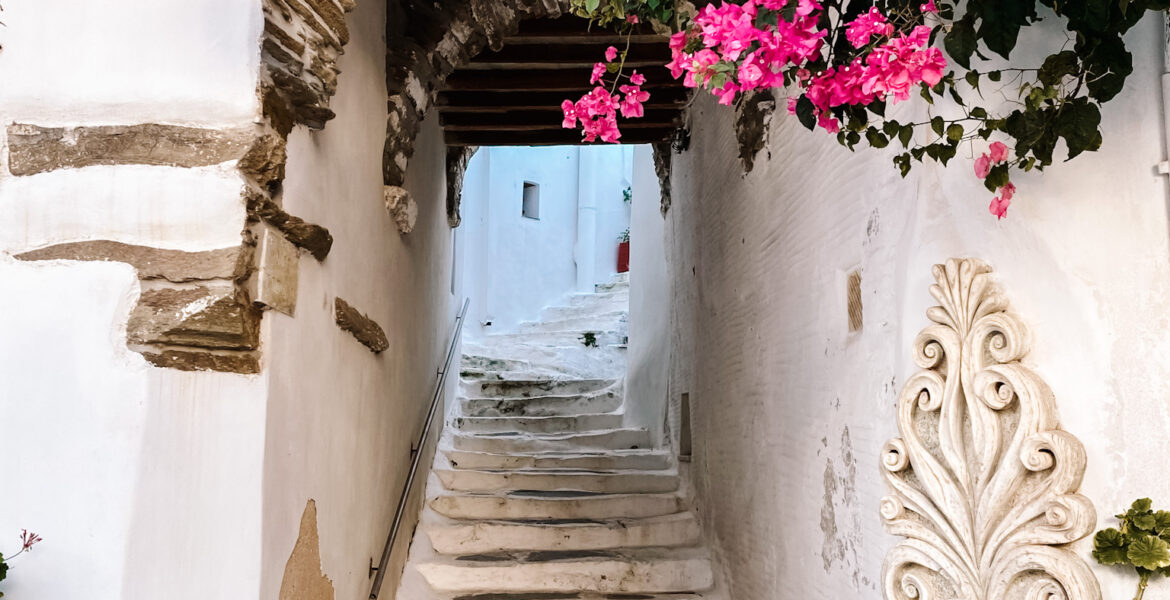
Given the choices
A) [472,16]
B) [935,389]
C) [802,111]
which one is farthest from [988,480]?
[472,16]

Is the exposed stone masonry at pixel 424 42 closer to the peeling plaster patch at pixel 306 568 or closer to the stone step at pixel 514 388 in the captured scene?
the peeling plaster patch at pixel 306 568

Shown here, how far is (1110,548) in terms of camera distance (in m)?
1.20

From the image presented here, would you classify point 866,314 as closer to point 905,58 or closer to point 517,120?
point 905,58

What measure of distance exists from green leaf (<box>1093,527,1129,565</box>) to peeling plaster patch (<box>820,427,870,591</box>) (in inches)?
30.9

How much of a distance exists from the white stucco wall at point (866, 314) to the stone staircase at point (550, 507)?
0.34m

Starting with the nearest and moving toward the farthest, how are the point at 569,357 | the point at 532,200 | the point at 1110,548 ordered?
the point at 1110,548, the point at 569,357, the point at 532,200

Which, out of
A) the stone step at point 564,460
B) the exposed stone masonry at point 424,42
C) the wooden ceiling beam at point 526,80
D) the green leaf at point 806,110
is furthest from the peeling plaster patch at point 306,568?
the stone step at point 564,460

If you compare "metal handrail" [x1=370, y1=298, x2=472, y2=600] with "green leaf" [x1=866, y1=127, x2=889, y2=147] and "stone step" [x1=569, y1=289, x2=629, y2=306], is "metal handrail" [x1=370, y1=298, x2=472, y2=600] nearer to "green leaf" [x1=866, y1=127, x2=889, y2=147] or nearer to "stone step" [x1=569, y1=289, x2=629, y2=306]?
"green leaf" [x1=866, y1=127, x2=889, y2=147]

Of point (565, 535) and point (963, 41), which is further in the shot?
point (565, 535)

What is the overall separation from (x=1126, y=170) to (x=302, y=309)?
4.91 ft

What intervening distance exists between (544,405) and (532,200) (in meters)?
6.29

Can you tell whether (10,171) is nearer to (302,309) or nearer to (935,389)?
(302,309)

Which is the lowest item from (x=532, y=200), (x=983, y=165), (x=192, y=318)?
(x=192, y=318)

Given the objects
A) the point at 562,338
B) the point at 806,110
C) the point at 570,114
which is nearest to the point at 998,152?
the point at 806,110
